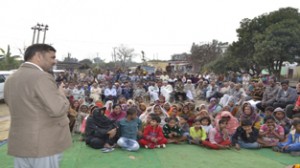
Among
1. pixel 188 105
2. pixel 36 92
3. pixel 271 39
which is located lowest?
pixel 188 105

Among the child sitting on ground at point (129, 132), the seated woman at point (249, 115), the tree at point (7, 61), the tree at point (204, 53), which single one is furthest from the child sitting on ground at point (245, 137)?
the tree at point (204, 53)

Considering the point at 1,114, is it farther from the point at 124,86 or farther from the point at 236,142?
the point at 236,142

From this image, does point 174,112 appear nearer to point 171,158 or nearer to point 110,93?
point 171,158

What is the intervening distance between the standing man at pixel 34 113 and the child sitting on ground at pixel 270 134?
16.3ft

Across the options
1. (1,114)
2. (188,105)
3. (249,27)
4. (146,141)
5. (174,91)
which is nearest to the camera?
(146,141)

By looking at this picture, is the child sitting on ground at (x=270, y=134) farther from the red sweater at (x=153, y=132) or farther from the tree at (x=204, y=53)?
the tree at (x=204, y=53)

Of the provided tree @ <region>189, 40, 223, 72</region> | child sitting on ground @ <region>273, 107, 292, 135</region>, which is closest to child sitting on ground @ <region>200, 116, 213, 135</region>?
child sitting on ground @ <region>273, 107, 292, 135</region>

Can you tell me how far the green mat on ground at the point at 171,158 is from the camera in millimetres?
4676

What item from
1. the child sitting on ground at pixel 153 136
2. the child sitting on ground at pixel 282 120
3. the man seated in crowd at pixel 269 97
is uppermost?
the man seated in crowd at pixel 269 97

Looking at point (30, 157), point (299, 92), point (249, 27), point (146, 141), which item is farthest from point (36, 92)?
point (249, 27)

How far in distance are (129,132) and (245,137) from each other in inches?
91.2

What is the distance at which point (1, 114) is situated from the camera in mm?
9797

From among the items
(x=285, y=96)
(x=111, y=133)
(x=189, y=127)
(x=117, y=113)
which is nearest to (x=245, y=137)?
(x=189, y=127)

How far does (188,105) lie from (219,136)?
1.54m
